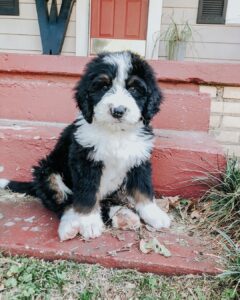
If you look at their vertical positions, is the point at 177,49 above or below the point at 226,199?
above

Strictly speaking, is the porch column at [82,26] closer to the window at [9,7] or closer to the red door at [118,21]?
the red door at [118,21]

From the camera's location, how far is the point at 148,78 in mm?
2215

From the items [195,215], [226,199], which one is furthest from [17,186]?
[226,199]

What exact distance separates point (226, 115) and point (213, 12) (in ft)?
9.29

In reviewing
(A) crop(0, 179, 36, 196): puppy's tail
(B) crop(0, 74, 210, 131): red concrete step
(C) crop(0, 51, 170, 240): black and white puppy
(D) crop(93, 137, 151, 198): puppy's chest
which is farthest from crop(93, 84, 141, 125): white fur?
(B) crop(0, 74, 210, 131): red concrete step

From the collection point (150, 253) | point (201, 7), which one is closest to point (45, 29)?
point (201, 7)

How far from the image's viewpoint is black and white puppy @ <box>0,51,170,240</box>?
2.13 m

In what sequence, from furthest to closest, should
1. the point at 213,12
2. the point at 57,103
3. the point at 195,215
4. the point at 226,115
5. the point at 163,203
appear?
the point at 213,12 → the point at 226,115 → the point at 57,103 → the point at 163,203 → the point at 195,215

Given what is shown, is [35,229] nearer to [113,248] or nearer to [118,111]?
[113,248]

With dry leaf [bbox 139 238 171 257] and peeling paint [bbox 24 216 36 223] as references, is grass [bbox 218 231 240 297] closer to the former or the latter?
dry leaf [bbox 139 238 171 257]

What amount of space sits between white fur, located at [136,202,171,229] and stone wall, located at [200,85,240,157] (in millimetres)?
1177

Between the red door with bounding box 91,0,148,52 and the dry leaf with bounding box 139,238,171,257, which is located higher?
the red door with bounding box 91,0,148,52

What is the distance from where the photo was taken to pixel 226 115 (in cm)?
362

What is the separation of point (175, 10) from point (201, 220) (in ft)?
13.9
